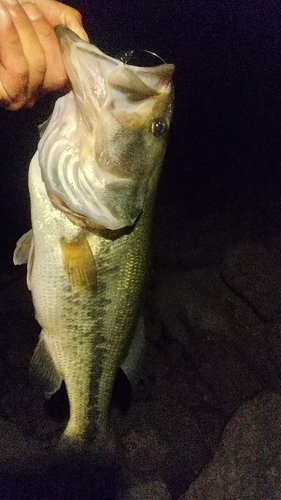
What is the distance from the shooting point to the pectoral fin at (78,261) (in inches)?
48.9

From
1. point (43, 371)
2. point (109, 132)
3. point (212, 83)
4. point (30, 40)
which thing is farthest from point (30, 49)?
point (212, 83)

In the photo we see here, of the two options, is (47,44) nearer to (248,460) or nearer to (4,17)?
(4,17)

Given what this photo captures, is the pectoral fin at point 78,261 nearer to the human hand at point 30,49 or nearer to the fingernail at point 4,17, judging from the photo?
the human hand at point 30,49

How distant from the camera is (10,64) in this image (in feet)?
3.38

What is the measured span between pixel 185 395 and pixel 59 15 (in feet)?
8.37

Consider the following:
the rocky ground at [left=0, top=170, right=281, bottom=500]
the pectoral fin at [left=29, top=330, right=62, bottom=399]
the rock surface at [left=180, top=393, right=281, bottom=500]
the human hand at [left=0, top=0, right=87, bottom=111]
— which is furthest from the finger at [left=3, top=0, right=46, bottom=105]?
the rock surface at [left=180, top=393, right=281, bottom=500]

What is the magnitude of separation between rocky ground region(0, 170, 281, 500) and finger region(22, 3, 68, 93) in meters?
1.69

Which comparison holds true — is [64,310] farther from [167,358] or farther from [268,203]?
[268,203]

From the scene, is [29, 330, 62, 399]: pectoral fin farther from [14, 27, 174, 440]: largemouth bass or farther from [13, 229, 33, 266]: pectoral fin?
[13, 229, 33, 266]: pectoral fin

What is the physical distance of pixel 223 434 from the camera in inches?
109

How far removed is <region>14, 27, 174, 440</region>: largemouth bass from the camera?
3.60 ft

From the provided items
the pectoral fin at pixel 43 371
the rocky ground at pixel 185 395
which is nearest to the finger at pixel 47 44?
the pectoral fin at pixel 43 371

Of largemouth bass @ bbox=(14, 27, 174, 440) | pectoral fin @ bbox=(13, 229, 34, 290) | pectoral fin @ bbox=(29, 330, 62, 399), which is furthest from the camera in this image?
pectoral fin @ bbox=(29, 330, 62, 399)

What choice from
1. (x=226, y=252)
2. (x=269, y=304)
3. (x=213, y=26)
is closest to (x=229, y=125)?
(x=213, y=26)
